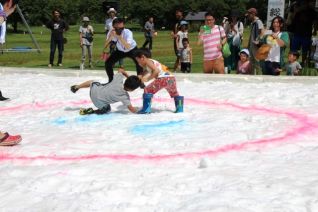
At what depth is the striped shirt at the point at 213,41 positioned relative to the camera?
10.9 meters

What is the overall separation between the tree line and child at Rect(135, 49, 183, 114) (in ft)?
223

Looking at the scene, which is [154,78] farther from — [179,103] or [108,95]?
[108,95]

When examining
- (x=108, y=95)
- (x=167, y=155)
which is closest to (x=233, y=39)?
(x=108, y=95)

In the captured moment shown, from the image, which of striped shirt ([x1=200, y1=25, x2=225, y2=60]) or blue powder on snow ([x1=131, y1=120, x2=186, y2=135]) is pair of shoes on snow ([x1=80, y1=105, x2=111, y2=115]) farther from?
striped shirt ([x1=200, y1=25, x2=225, y2=60])

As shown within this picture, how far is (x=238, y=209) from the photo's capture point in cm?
361

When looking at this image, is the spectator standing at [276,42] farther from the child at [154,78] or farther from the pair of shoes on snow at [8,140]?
the pair of shoes on snow at [8,140]

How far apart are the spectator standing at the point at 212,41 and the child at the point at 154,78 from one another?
348 centimetres

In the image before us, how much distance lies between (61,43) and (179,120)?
9009 mm

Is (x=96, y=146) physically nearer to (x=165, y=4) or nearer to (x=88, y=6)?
(x=165, y=4)

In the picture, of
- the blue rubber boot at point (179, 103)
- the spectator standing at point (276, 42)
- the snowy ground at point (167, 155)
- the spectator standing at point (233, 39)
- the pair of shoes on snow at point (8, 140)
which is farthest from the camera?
the spectator standing at point (233, 39)

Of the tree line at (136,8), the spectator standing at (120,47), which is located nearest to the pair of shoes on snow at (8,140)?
the spectator standing at (120,47)

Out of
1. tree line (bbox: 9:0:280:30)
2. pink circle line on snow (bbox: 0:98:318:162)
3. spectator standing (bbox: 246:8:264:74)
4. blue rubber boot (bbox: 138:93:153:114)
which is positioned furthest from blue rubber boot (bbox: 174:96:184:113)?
tree line (bbox: 9:0:280:30)

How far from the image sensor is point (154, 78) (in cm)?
755

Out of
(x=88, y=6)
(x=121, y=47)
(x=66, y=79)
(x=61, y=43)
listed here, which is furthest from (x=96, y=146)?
(x=88, y=6)
